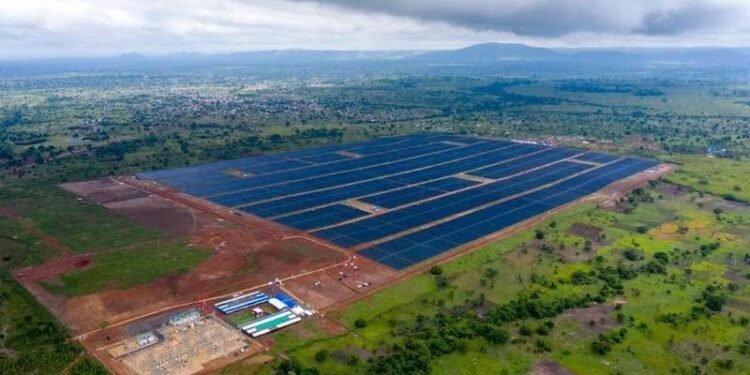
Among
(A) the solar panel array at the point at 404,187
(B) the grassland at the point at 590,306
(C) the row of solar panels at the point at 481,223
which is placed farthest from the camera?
(A) the solar panel array at the point at 404,187

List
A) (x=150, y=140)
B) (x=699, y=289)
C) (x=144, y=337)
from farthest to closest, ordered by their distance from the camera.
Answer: (x=150, y=140), (x=699, y=289), (x=144, y=337)

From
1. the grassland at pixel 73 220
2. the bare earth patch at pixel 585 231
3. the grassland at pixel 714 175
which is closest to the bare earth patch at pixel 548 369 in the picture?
the bare earth patch at pixel 585 231

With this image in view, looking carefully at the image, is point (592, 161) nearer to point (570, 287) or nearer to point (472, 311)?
point (570, 287)

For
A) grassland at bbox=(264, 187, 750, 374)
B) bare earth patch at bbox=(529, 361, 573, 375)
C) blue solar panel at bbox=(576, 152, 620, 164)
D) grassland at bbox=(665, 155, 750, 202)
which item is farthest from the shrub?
blue solar panel at bbox=(576, 152, 620, 164)

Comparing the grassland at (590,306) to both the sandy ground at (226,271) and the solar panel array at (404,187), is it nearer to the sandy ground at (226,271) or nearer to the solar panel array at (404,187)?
the sandy ground at (226,271)

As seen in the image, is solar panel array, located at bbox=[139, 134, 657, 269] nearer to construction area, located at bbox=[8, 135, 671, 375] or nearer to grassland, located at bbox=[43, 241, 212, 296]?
construction area, located at bbox=[8, 135, 671, 375]

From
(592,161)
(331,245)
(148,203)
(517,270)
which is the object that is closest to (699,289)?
(517,270)
